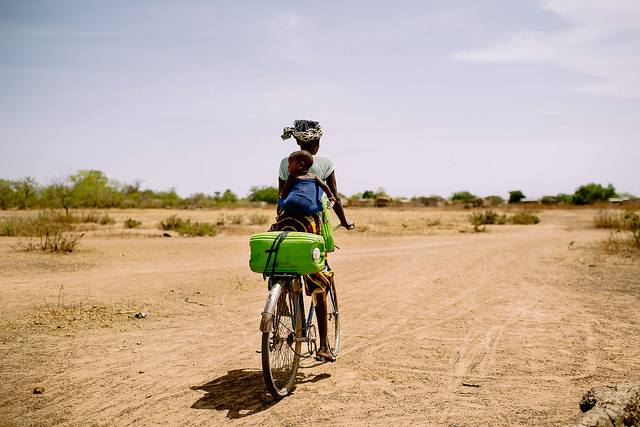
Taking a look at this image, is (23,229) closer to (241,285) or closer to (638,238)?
(241,285)

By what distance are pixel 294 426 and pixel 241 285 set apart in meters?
6.29

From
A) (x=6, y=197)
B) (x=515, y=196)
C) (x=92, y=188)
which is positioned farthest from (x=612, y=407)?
(x=515, y=196)

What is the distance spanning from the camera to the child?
13.5 feet

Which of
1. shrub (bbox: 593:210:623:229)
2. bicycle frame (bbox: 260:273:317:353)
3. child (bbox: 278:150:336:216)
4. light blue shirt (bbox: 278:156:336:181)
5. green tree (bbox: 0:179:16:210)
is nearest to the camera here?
bicycle frame (bbox: 260:273:317:353)

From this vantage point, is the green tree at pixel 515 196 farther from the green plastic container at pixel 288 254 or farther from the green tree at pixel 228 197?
the green plastic container at pixel 288 254

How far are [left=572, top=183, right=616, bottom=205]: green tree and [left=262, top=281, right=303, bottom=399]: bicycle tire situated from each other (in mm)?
90522

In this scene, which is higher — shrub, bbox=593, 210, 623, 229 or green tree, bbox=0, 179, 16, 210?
green tree, bbox=0, 179, 16, 210

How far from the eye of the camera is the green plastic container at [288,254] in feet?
12.6

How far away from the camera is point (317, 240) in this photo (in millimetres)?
3953

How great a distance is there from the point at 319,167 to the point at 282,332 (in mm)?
1484

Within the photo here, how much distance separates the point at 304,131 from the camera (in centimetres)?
446

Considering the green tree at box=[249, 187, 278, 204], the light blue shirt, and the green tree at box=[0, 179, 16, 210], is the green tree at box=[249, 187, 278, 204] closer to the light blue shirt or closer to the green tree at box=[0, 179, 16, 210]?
the green tree at box=[0, 179, 16, 210]

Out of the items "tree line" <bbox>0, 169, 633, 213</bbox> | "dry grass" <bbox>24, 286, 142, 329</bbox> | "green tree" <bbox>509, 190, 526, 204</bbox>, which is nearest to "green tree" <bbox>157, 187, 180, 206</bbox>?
"tree line" <bbox>0, 169, 633, 213</bbox>

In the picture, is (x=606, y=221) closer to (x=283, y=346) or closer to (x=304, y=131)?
(x=304, y=131)
